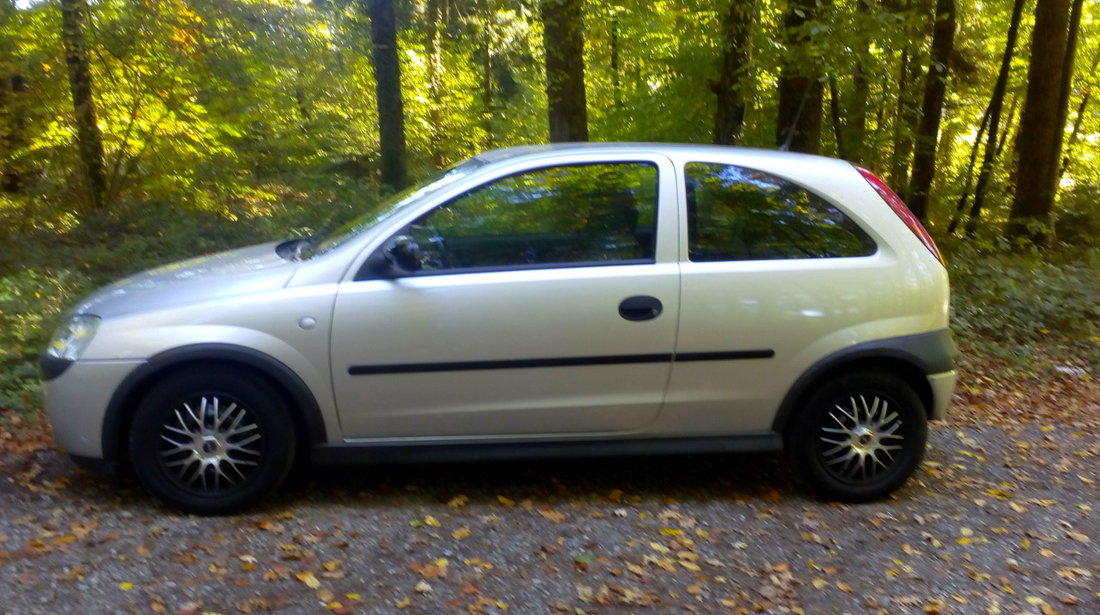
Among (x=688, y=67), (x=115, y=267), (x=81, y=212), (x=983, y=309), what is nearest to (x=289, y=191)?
(x=81, y=212)

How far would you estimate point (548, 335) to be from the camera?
4.51m

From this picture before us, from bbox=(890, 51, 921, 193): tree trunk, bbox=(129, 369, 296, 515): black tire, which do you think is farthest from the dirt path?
bbox=(890, 51, 921, 193): tree trunk

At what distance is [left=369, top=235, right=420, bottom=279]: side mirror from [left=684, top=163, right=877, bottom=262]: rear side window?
4.51 ft

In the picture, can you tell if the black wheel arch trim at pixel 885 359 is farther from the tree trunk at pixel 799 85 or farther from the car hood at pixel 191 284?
the tree trunk at pixel 799 85

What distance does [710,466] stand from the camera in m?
5.45

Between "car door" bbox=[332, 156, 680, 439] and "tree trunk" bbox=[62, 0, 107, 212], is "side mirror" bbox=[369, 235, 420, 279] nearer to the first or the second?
"car door" bbox=[332, 156, 680, 439]

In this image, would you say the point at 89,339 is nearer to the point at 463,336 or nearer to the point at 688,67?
the point at 463,336

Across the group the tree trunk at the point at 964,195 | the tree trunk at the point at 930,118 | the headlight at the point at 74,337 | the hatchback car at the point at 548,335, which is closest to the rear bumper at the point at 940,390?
the hatchback car at the point at 548,335

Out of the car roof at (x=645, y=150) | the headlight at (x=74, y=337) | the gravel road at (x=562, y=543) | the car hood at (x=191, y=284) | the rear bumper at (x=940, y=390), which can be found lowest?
the gravel road at (x=562, y=543)

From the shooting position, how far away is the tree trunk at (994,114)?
15898 millimetres

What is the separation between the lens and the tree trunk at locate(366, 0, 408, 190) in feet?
41.7

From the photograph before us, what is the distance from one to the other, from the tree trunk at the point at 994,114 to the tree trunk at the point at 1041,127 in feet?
5.56

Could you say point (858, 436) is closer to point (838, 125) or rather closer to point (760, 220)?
point (760, 220)

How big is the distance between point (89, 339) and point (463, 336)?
1.76 m
